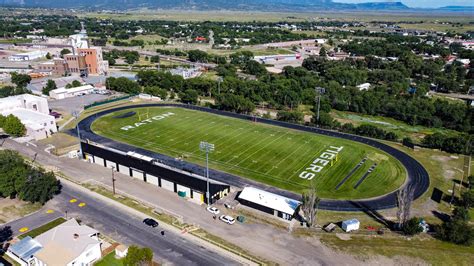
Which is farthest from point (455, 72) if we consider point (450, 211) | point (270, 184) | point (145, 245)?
point (145, 245)

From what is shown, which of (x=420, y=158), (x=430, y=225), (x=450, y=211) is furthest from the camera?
(x=420, y=158)

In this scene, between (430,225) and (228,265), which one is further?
(430,225)

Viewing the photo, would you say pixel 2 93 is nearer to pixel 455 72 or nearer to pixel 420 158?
pixel 420 158

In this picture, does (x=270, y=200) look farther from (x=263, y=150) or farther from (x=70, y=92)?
(x=70, y=92)

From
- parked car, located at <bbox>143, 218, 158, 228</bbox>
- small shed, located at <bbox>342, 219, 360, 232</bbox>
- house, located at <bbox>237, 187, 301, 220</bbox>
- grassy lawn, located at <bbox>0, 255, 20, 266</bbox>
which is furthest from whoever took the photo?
house, located at <bbox>237, 187, 301, 220</bbox>

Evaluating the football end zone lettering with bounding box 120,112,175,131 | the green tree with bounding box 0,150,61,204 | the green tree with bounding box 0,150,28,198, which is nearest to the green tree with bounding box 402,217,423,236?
the green tree with bounding box 0,150,61,204

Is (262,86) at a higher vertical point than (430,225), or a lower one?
higher

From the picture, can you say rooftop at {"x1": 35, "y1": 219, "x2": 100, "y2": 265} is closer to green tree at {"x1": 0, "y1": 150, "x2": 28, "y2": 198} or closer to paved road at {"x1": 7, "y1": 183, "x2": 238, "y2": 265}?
paved road at {"x1": 7, "y1": 183, "x2": 238, "y2": 265}
